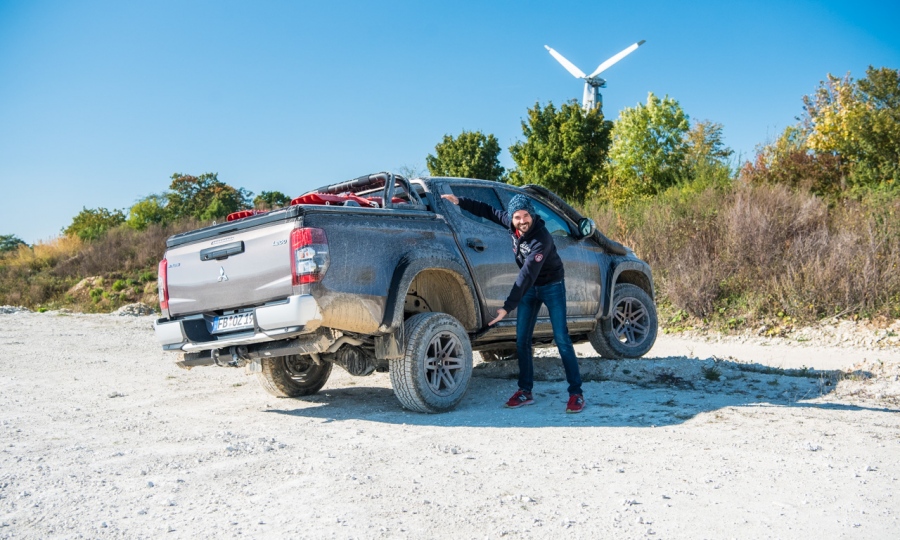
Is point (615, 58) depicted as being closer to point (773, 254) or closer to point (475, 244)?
point (773, 254)

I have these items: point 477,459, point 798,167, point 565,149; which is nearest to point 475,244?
point 477,459

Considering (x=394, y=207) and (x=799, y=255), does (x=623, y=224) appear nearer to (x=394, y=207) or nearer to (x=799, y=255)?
(x=799, y=255)

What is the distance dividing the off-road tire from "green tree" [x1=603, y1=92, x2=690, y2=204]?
38011 mm

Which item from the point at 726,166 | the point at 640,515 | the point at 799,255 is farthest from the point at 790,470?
the point at 726,166

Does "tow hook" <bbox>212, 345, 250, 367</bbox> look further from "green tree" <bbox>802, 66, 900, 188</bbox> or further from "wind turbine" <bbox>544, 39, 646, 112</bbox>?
"wind turbine" <bbox>544, 39, 646, 112</bbox>

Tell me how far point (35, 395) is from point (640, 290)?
6.40 metres

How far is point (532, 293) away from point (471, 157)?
1833 inches

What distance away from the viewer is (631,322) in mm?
8359

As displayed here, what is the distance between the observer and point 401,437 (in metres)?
5.03

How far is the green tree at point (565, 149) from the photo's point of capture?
42719mm

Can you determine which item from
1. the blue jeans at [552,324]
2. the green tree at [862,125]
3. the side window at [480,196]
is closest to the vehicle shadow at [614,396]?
the blue jeans at [552,324]

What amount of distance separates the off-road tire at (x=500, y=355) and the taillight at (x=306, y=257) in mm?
4028

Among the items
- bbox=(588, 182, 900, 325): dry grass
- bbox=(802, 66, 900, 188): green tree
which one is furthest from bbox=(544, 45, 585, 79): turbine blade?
bbox=(588, 182, 900, 325): dry grass

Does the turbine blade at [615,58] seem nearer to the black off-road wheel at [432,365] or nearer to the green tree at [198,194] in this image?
the green tree at [198,194]
